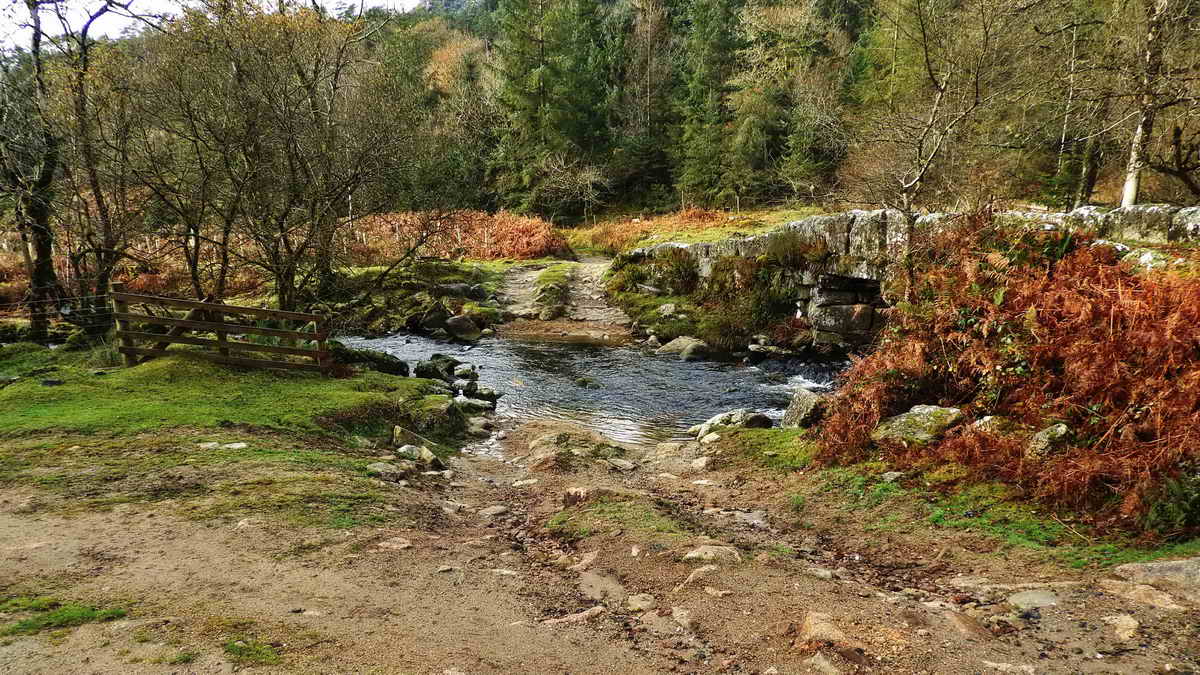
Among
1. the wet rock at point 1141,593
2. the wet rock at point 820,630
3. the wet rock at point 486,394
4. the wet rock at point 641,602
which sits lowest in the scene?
the wet rock at point 486,394

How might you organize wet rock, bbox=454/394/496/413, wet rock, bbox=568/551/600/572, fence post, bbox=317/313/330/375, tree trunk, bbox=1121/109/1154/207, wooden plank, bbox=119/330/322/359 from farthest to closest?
1. tree trunk, bbox=1121/109/1154/207
2. wet rock, bbox=454/394/496/413
3. fence post, bbox=317/313/330/375
4. wooden plank, bbox=119/330/322/359
5. wet rock, bbox=568/551/600/572

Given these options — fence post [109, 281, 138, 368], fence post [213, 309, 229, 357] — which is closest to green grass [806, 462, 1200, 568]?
fence post [213, 309, 229, 357]

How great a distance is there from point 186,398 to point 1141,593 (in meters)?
11.1

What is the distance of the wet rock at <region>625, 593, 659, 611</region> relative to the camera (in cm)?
401

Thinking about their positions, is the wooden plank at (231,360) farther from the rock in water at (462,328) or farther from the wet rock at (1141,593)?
the wet rock at (1141,593)

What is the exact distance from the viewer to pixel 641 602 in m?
4.09

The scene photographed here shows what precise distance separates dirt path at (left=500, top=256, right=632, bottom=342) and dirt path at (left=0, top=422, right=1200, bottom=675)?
14.3 metres

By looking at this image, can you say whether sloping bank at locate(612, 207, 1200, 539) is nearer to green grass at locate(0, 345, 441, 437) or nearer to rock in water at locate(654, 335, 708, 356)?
green grass at locate(0, 345, 441, 437)

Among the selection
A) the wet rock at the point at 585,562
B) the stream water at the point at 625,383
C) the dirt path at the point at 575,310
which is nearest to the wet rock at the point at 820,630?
the wet rock at the point at 585,562

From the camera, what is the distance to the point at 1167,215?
25.9ft

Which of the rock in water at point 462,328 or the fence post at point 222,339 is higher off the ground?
the fence post at point 222,339

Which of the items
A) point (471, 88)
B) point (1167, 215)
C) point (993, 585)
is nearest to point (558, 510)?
point (993, 585)

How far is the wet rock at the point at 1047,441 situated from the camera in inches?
212

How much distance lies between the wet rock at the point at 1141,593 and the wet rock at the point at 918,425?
2705 millimetres
